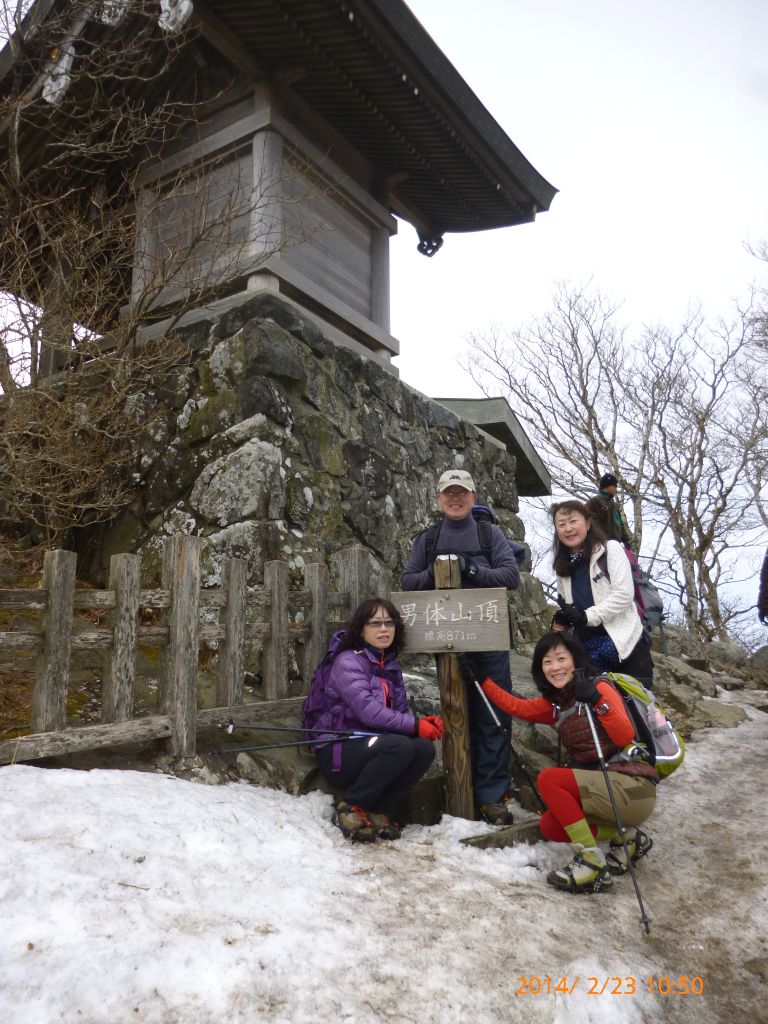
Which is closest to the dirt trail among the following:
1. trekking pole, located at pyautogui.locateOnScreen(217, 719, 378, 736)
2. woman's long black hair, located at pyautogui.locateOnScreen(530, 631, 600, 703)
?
trekking pole, located at pyautogui.locateOnScreen(217, 719, 378, 736)

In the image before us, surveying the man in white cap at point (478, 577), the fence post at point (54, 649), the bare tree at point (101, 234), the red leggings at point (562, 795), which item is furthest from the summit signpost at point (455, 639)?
the bare tree at point (101, 234)

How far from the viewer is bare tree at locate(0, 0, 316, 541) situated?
5.36 meters

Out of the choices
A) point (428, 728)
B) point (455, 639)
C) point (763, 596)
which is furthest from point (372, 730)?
point (763, 596)

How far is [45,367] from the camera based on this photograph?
7.63 metres

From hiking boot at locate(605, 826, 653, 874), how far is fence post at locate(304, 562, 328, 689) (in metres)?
2.05

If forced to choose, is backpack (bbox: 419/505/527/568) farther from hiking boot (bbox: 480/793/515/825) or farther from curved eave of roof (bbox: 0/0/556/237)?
curved eave of roof (bbox: 0/0/556/237)

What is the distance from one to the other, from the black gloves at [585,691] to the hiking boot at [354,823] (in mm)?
1206

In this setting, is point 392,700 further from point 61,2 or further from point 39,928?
point 61,2

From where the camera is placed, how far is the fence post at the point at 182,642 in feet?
11.5

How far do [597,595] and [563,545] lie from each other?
37 cm

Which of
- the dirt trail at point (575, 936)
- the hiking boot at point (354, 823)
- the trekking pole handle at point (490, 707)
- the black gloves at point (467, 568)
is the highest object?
the black gloves at point (467, 568)

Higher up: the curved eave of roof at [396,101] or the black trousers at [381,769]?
the curved eave of roof at [396,101]

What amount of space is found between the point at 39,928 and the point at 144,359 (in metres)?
4.83

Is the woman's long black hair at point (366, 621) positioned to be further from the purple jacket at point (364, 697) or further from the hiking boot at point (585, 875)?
the hiking boot at point (585, 875)
